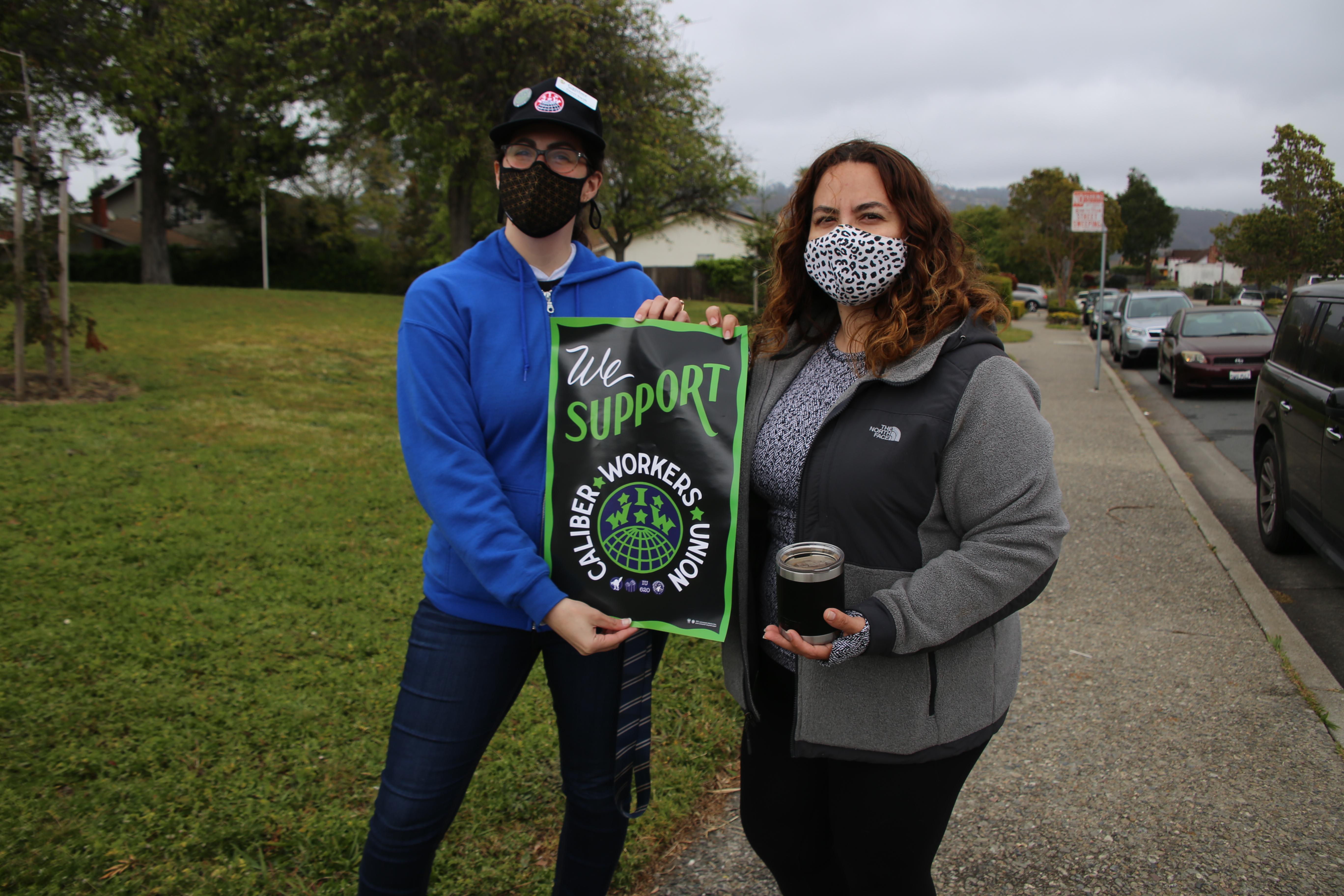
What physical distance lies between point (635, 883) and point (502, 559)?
1.48m

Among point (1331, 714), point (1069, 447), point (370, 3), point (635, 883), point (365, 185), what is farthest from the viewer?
point (365, 185)

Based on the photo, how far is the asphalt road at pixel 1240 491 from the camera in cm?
504

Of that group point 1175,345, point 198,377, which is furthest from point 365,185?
point 1175,345

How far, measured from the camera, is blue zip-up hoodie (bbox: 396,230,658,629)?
70.9 inches

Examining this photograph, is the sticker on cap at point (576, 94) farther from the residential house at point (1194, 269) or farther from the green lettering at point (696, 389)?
the residential house at point (1194, 269)

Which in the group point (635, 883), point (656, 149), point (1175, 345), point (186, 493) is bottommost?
point (635, 883)

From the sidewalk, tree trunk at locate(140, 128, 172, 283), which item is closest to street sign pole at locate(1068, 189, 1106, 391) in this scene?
the sidewalk

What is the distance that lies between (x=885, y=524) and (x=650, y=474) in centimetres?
48

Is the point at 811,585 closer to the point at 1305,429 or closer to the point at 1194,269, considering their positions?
the point at 1305,429

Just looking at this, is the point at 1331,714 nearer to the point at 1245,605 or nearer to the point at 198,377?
the point at 1245,605

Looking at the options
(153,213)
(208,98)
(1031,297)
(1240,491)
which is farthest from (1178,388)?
(1031,297)

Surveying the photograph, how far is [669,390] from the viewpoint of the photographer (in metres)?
1.82

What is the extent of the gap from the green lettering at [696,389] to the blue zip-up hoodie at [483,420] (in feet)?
0.97

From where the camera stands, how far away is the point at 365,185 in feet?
118
